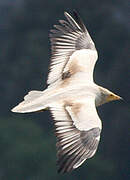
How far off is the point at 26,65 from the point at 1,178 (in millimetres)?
4948

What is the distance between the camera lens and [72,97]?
22156mm

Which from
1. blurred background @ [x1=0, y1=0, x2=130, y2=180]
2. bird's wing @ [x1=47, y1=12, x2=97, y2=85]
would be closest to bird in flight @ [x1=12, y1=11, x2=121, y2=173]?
bird's wing @ [x1=47, y1=12, x2=97, y2=85]

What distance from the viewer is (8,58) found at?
95.3ft

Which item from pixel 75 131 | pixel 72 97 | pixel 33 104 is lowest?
pixel 75 131

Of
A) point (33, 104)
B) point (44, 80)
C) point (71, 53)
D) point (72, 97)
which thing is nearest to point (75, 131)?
point (72, 97)

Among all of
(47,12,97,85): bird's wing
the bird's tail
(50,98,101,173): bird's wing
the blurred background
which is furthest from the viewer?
the blurred background

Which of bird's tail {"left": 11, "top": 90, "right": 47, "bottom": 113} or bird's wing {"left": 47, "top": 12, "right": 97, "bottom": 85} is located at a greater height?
bird's wing {"left": 47, "top": 12, "right": 97, "bottom": 85}

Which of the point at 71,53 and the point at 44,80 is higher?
the point at 71,53

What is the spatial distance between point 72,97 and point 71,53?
3.40 meters

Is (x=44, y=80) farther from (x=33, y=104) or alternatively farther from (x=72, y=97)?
(x=33, y=104)

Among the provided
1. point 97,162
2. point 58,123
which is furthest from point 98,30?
point 58,123

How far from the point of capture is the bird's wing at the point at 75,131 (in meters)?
20.1

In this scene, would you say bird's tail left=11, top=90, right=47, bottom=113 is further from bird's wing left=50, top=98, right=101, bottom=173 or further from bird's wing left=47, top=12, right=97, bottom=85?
bird's wing left=47, top=12, right=97, bottom=85

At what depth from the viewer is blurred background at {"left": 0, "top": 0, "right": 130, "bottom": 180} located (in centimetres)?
2641
